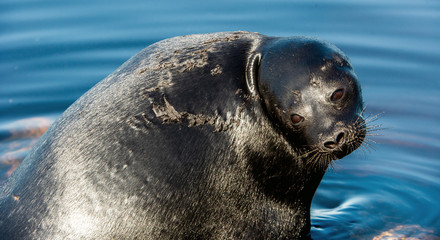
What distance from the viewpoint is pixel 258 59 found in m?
4.65

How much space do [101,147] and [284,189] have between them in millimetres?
1383

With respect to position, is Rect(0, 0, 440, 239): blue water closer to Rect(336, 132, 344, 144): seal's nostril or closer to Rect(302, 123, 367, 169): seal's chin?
Rect(302, 123, 367, 169): seal's chin

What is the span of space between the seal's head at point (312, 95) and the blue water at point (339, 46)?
1.42m

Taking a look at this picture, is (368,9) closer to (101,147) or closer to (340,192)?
(340,192)

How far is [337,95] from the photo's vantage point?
4.48 meters

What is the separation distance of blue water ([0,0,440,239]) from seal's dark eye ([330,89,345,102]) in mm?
1625

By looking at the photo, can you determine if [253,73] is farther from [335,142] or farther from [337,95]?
Result: [335,142]

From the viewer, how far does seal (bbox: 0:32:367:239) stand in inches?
173

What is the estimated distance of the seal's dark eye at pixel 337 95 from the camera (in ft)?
14.7

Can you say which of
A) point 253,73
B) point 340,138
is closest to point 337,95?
point 340,138

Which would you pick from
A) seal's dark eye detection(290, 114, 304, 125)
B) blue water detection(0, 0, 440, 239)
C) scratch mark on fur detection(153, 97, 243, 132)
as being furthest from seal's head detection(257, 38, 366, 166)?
blue water detection(0, 0, 440, 239)

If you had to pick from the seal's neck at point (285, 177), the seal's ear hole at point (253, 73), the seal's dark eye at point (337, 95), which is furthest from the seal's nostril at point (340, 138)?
the seal's ear hole at point (253, 73)

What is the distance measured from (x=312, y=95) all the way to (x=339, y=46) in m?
5.40

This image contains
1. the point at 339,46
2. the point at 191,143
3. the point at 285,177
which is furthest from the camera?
the point at 339,46
